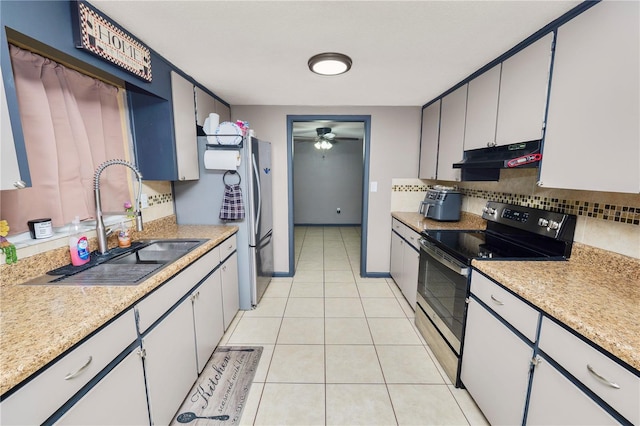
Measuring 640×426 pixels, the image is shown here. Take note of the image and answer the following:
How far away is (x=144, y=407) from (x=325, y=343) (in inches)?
51.6

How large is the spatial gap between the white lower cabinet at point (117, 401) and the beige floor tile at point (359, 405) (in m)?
0.98

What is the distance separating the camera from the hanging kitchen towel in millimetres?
2404

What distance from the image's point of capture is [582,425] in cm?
92

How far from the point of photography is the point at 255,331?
2361 millimetres

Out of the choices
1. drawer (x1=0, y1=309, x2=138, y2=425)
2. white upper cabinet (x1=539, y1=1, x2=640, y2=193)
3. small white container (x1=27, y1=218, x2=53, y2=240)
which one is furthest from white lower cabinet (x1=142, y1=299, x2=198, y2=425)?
white upper cabinet (x1=539, y1=1, x2=640, y2=193)

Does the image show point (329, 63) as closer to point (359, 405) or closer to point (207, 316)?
point (207, 316)

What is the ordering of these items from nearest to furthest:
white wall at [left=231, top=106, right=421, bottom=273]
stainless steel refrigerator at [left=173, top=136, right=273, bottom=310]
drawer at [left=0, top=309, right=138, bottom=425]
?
drawer at [left=0, top=309, right=138, bottom=425], stainless steel refrigerator at [left=173, top=136, right=273, bottom=310], white wall at [left=231, top=106, right=421, bottom=273]

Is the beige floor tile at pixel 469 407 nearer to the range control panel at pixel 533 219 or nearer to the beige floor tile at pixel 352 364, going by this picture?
the beige floor tile at pixel 352 364

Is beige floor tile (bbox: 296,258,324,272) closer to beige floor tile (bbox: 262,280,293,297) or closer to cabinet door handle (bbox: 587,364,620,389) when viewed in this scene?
beige floor tile (bbox: 262,280,293,297)

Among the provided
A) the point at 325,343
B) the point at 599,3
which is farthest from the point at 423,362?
the point at 599,3

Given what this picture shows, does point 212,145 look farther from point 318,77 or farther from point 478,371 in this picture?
point 478,371

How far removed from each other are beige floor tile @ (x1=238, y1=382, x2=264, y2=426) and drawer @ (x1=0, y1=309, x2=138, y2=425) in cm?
85

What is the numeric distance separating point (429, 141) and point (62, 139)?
3.08 m

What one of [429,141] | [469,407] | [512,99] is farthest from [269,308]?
[512,99]
